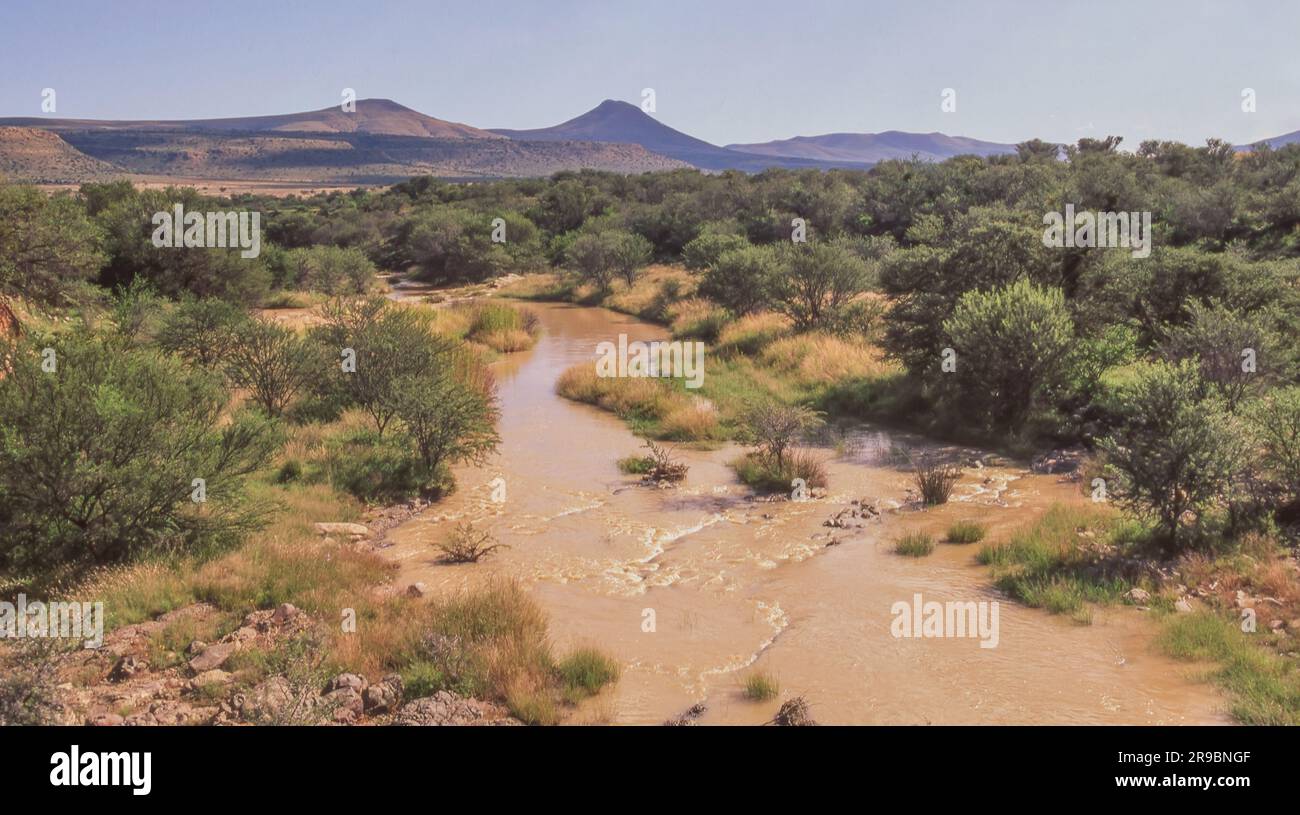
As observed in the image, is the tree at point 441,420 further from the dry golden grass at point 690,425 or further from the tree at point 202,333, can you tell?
the tree at point 202,333

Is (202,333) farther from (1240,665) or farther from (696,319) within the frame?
(1240,665)

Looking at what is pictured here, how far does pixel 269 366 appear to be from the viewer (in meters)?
16.6

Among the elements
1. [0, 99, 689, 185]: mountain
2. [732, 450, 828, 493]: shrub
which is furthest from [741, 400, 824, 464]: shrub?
[0, 99, 689, 185]: mountain

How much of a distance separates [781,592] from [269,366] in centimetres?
1180

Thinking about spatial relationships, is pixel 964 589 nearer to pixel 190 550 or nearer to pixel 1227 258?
pixel 190 550

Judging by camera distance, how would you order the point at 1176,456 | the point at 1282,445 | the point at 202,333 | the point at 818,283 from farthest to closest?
the point at 818,283 < the point at 202,333 < the point at 1282,445 < the point at 1176,456

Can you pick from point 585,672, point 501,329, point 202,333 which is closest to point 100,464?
point 585,672

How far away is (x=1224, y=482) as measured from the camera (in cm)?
940

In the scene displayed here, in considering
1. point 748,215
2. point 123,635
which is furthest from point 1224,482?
point 748,215

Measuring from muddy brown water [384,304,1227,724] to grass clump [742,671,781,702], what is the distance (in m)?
0.08

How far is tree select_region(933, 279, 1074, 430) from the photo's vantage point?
15367 millimetres

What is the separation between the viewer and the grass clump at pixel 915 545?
1099 cm
